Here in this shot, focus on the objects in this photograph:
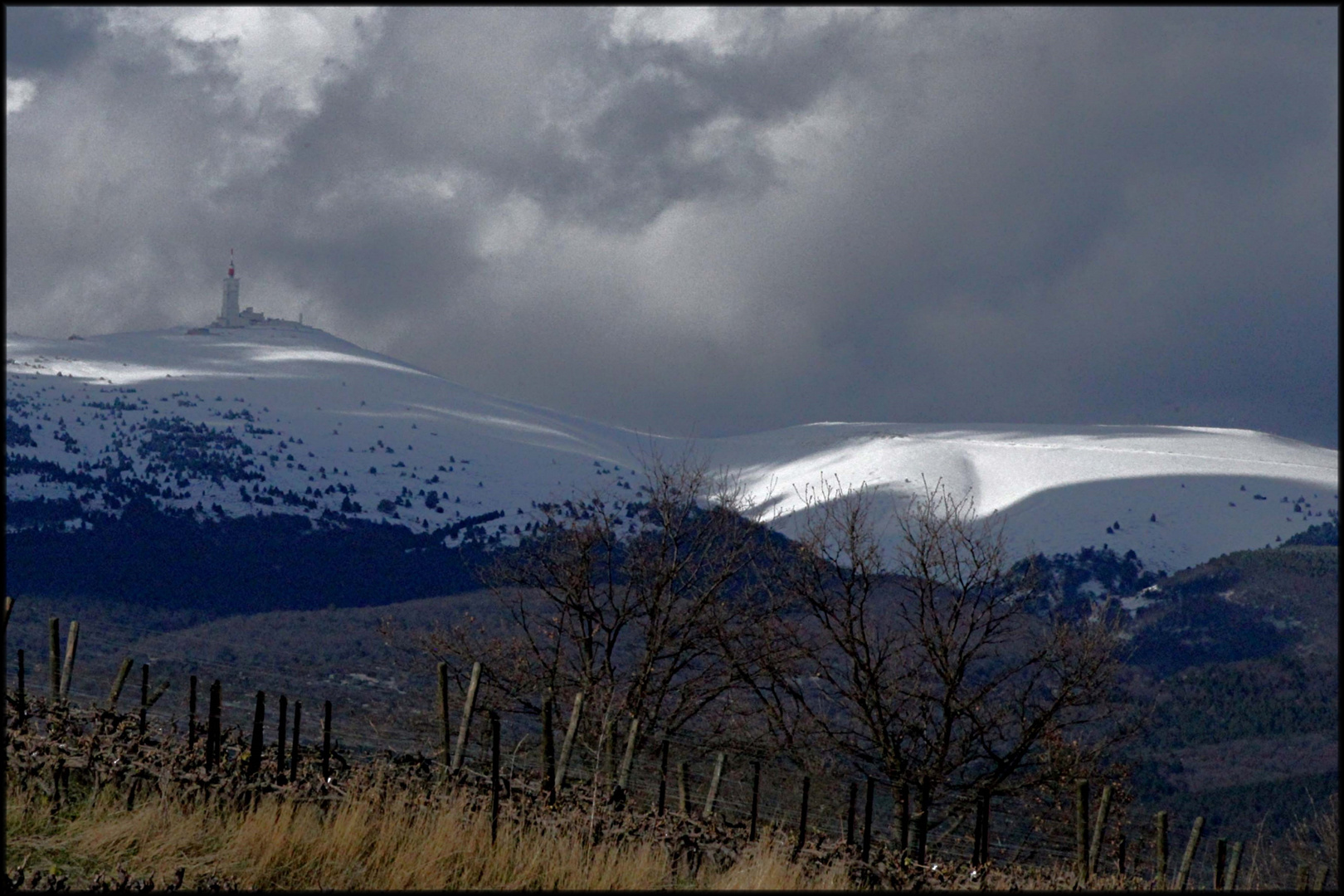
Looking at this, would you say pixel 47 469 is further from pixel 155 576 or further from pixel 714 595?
pixel 714 595

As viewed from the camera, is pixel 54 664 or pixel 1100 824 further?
pixel 54 664

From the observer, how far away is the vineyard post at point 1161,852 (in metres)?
10.5

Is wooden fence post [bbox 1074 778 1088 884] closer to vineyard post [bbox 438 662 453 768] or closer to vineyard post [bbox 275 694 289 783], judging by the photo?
vineyard post [bbox 438 662 453 768]

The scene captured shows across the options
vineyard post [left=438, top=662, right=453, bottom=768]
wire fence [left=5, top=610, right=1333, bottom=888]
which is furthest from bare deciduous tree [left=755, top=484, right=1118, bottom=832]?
vineyard post [left=438, top=662, right=453, bottom=768]

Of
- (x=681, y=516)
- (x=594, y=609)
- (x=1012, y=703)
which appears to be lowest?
(x=1012, y=703)

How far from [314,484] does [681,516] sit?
17222cm

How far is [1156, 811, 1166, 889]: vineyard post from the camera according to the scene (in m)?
10.5

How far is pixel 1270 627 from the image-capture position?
5295 inches

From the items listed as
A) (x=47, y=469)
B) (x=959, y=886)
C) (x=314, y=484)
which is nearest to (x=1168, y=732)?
(x=959, y=886)

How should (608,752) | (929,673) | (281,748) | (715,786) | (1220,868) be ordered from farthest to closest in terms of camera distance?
(929,673) < (608,752) < (715,786) < (281,748) < (1220,868)

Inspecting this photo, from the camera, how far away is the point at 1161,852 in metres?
12.0

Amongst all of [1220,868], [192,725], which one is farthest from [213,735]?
[1220,868]

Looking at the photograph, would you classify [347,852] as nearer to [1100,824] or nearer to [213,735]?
[213,735]

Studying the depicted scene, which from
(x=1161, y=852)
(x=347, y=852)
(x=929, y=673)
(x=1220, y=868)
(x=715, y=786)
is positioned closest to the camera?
(x=347, y=852)
